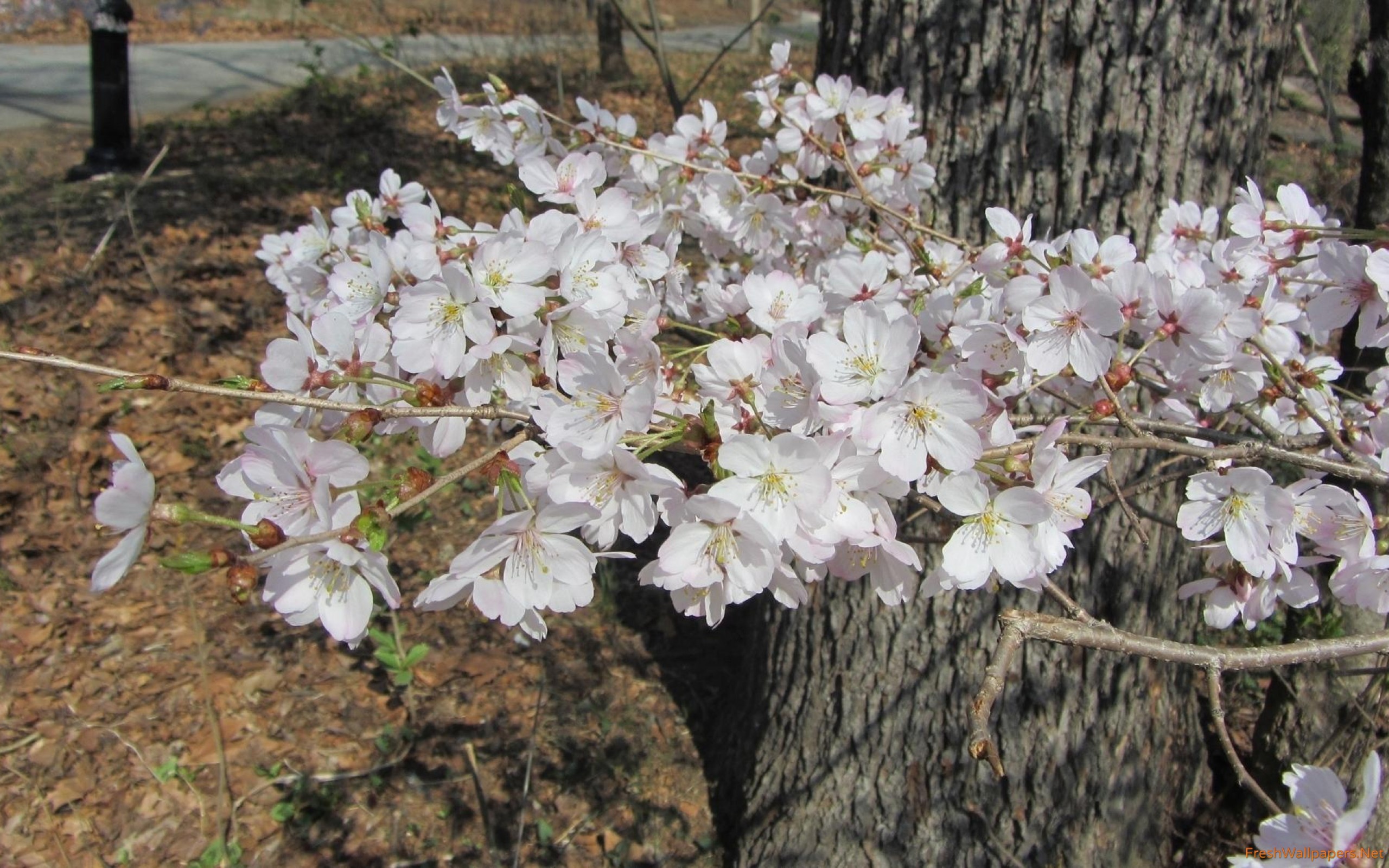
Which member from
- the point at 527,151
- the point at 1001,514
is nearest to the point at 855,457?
the point at 1001,514

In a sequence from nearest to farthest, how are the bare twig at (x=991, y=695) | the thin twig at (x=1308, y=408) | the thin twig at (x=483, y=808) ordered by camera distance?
the bare twig at (x=991, y=695)
the thin twig at (x=1308, y=408)
the thin twig at (x=483, y=808)

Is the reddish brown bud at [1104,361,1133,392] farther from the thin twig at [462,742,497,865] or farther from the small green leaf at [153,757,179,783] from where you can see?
the small green leaf at [153,757,179,783]

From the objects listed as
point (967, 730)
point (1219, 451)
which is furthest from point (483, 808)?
point (1219, 451)

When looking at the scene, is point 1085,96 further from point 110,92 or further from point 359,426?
point 110,92

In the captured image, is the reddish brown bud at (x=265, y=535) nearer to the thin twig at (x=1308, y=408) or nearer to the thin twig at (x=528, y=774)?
the thin twig at (x=1308, y=408)

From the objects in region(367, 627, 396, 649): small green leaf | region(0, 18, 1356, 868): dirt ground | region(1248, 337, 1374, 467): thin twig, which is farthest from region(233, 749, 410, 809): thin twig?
region(1248, 337, 1374, 467): thin twig

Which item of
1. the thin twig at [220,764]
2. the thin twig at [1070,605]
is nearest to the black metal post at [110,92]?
the thin twig at [220,764]
